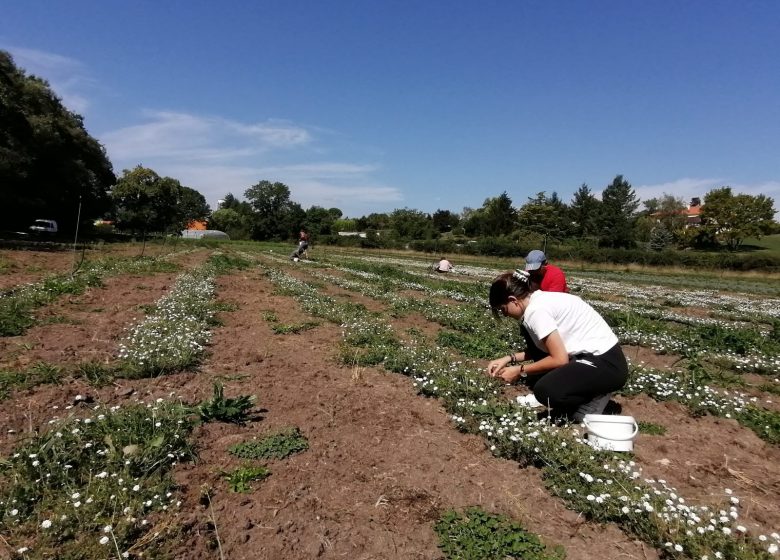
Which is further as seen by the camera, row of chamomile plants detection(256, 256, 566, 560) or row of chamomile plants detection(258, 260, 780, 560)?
row of chamomile plants detection(258, 260, 780, 560)

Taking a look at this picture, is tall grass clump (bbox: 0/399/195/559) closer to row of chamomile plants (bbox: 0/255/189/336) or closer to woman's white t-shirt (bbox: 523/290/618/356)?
woman's white t-shirt (bbox: 523/290/618/356)

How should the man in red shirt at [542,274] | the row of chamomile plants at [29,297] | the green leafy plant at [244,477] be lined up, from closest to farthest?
the green leafy plant at [244,477]
the man in red shirt at [542,274]
the row of chamomile plants at [29,297]

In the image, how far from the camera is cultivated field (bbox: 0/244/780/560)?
3.48 meters

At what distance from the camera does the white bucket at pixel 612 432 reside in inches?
192

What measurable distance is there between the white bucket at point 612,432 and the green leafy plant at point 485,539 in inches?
68.8

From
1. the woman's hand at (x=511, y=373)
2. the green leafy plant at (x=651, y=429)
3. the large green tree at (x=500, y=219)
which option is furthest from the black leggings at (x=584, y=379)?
the large green tree at (x=500, y=219)

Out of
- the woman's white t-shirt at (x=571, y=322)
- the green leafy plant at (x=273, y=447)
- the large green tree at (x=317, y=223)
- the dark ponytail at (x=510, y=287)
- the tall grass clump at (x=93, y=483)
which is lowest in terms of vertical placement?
the green leafy plant at (x=273, y=447)

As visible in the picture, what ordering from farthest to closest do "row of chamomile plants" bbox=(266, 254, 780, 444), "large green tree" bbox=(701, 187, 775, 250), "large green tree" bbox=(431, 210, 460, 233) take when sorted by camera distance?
"large green tree" bbox=(431, 210, 460, 233) < "large green tree" bbox=(701, 187, 775, 250) < "row of chamomile plants" bbox=(266, 254, 780, 444)

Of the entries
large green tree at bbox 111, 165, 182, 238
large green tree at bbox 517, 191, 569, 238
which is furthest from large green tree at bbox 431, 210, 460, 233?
large green tree at bbox 111, 165, 182, 238

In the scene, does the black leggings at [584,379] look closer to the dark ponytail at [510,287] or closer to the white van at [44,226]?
the dark ponytail at [510,287]

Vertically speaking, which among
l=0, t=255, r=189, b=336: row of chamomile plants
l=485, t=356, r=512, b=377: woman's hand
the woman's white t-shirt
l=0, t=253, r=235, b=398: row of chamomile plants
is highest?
the woman's white t-shirt

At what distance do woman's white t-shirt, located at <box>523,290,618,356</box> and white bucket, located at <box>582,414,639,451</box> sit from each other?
0.81 meters

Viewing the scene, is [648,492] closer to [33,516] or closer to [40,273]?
[33,516]

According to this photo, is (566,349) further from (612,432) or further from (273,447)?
(273,447)
